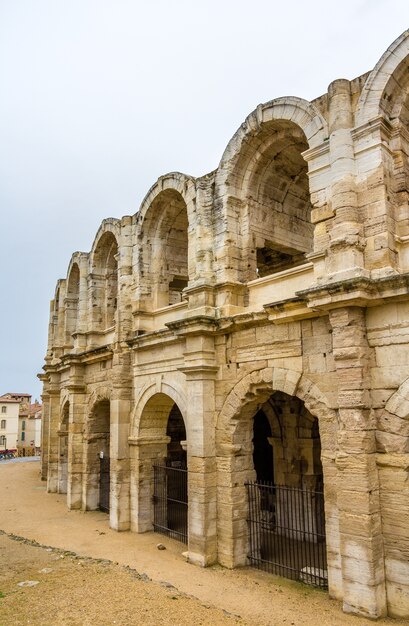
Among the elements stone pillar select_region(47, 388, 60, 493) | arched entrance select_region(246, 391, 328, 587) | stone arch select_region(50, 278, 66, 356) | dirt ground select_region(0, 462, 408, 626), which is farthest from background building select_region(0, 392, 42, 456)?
arched entrance select_region(246, 391, 328, 587)

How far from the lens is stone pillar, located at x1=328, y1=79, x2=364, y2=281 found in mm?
7355

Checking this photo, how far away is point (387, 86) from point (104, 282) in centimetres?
1065

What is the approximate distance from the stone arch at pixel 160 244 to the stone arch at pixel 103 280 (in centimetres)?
275

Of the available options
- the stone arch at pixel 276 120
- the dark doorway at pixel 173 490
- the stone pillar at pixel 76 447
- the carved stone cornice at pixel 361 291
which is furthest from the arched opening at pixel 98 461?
the carved stone cornice at pixel 361 291

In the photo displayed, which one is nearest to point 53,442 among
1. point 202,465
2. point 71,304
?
point 71,304

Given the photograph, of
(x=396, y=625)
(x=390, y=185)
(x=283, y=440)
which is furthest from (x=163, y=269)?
(x=396, y=625)

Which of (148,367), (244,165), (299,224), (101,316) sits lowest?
(148,367)

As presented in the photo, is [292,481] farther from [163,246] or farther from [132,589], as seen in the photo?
[163,246]

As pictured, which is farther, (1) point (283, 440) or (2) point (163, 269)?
(2) point (163, 269)

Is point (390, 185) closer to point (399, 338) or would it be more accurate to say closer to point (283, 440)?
point (399, 338)

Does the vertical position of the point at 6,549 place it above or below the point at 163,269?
below

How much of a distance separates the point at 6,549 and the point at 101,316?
724cm

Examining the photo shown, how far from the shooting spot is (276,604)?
7500 millimetres

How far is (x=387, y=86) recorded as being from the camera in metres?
7.70
